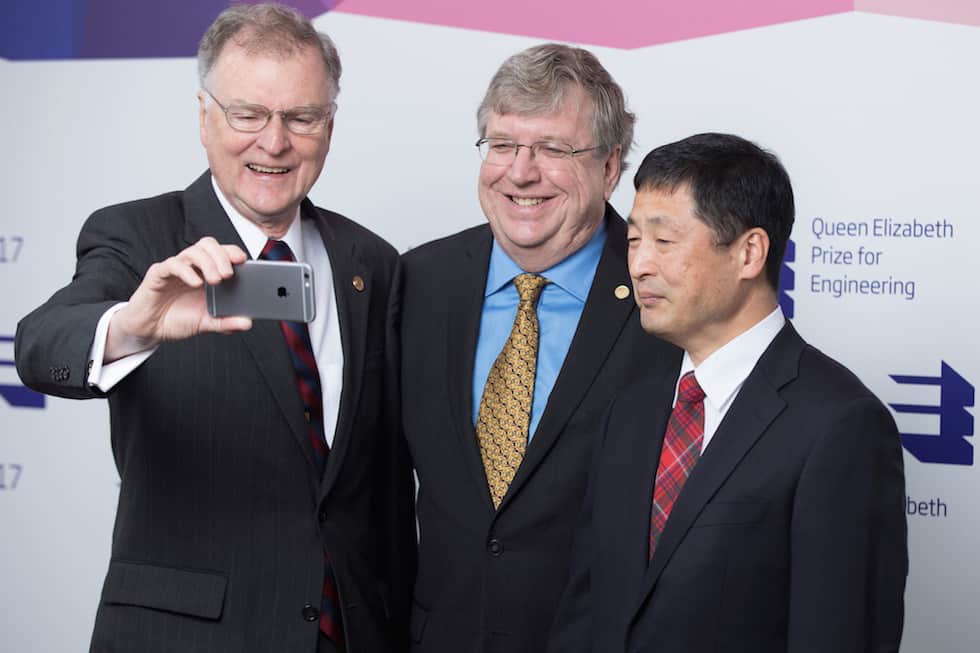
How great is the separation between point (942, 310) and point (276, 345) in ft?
6.67

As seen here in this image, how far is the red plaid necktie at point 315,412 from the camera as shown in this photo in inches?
96.1

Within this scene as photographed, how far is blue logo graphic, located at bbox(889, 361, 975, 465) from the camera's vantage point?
3455mm

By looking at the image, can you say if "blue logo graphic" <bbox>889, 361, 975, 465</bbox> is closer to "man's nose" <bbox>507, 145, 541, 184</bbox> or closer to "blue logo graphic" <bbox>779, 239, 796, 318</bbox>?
"blue logo graphic" <bbox>779, 239, 796, 318</bbox>

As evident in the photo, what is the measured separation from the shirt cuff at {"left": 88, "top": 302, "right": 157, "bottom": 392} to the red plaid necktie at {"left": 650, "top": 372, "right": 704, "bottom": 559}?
975mm

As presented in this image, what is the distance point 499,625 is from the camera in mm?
2561

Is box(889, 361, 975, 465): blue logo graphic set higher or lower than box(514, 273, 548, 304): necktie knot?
lower

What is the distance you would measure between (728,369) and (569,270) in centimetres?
61

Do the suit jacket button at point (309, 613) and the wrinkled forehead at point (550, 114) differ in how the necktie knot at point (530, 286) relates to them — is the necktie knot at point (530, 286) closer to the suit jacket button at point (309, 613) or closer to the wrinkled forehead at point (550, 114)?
the wrinkled forehead at point (550, 114)

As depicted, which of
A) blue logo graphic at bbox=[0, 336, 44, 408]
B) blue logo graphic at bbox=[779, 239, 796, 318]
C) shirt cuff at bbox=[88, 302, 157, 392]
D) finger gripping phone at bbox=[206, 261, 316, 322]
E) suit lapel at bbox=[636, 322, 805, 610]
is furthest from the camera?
blue logo graphic at bbox=[0, 336, 44, 408]

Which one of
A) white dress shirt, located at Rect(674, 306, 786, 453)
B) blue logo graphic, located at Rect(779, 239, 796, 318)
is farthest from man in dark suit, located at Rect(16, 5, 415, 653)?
blue logo graphic, located at Rect(779, 239, 796, 318)

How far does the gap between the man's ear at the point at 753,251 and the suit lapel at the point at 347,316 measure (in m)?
0.84

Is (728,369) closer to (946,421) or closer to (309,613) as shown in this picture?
(309,613)

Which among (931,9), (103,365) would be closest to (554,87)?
(103,365)

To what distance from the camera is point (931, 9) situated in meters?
3.46
